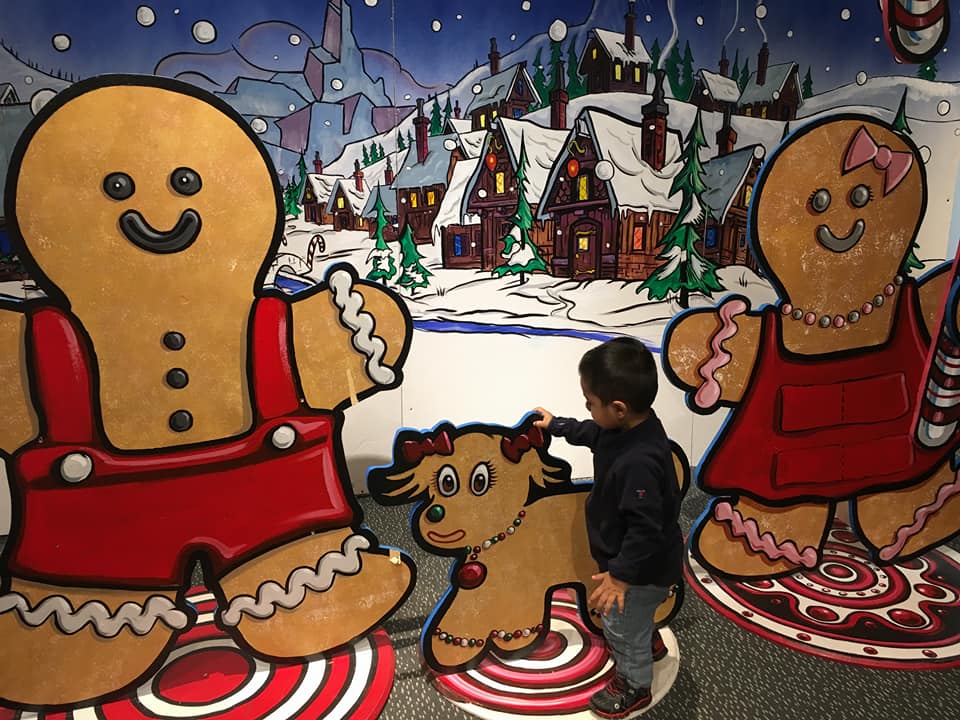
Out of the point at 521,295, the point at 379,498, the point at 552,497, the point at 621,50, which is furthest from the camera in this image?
the point at 521,295

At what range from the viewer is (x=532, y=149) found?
210 cm

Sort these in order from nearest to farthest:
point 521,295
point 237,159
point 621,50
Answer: point 237,159, point 621,50, point 521,295

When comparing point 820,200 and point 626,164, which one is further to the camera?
point 626,164

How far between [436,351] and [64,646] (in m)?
1.30

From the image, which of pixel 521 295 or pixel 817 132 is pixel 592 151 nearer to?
pixel 521 295

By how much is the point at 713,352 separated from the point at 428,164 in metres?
1.05

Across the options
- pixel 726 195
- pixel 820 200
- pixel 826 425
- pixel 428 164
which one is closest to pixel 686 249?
pixel 726 195

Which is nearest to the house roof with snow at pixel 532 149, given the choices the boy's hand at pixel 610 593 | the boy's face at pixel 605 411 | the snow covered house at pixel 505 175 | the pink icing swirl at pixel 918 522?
the snow covered house at pixel 505 175

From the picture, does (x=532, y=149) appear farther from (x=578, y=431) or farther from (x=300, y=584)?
(x=300, y=584)

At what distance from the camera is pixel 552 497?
167cm

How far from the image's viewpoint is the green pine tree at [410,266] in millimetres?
2102

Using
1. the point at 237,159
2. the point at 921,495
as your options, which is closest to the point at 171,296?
the point at 237,159

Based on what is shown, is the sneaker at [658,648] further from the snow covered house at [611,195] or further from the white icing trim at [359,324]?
the snow covered house at [611,195]

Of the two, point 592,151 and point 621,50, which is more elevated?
point 621,50
